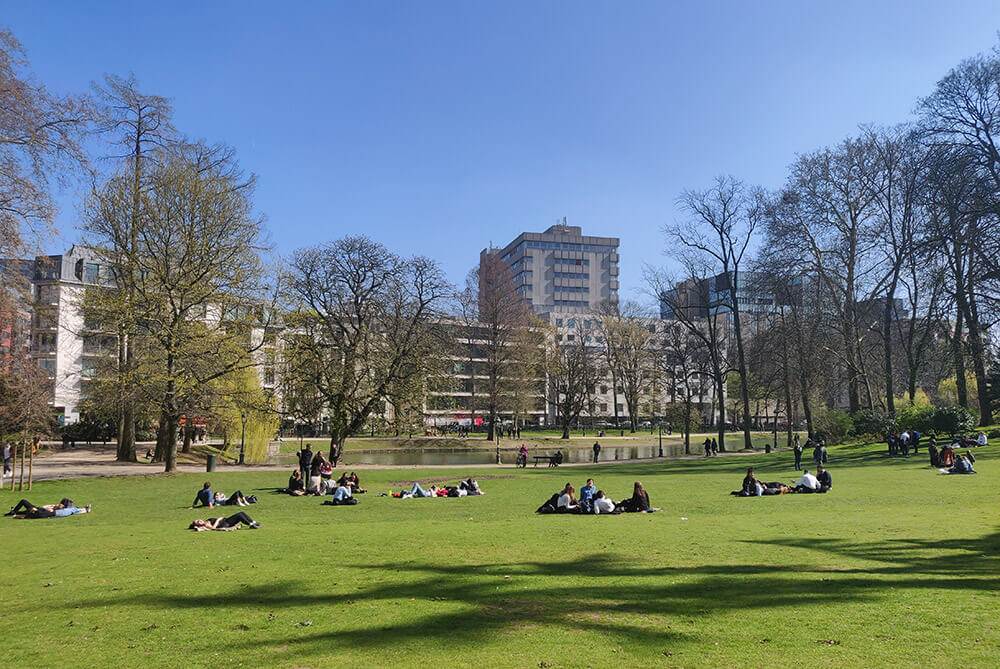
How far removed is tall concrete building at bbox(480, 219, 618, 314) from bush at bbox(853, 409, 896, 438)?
99.7 m

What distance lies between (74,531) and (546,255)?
136m

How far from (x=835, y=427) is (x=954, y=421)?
986cm

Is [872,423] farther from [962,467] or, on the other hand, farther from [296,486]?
[296,486]

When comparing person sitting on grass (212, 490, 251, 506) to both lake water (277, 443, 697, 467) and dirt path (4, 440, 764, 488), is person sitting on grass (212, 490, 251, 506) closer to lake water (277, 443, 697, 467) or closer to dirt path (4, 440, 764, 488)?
dirt path (4, 440, 764, 488)

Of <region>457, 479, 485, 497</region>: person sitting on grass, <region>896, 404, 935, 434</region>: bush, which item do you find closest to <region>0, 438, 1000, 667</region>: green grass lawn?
<region>457, 479, 485, 497</region>: person sitting on grass

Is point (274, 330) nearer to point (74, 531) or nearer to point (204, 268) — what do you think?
point (204, 268)

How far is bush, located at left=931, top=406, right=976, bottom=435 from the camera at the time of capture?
124ft

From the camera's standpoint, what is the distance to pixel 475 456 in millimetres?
58969

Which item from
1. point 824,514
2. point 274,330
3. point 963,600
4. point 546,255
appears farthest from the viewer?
point 546,255

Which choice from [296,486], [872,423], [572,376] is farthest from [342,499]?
[572,376]

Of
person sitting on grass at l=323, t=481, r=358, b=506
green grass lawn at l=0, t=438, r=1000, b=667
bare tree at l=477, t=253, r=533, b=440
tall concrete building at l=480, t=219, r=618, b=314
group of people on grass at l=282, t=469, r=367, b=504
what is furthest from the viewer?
tall concrete building at l=480, t=219, r=618, b=314

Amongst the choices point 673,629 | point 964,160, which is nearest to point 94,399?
point 673,629

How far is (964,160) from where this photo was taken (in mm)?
30000

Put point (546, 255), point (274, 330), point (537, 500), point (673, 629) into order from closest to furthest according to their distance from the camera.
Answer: point (673, 629) → point (537, 500) → point (274, 330) → point (546, 255)
